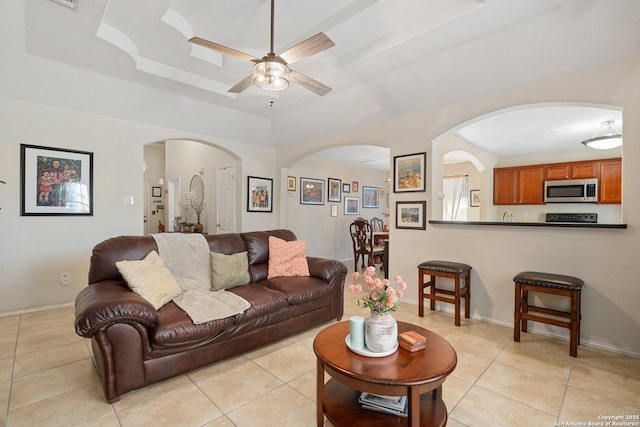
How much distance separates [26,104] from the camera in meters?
3.22

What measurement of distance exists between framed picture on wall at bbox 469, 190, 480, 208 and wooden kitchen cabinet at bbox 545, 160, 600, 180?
137cm

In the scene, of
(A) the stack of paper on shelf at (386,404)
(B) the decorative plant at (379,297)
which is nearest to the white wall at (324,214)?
(B) the decorative plant at (379,297)

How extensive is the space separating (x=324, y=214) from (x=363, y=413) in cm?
536

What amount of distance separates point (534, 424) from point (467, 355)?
0.79 meters

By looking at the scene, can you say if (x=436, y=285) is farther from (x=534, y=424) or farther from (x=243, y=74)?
(x=243, y=74)

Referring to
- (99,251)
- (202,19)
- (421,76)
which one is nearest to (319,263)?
(99,251)

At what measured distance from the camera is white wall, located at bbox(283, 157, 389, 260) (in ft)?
20.2

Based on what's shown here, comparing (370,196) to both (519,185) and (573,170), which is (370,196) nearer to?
(519,185)

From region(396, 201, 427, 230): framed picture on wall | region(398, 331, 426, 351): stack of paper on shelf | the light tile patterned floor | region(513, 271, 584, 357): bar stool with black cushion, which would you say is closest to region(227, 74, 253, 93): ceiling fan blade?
region(398, 331, 426, 351): stack of paper on shelf

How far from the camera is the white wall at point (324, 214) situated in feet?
20.2

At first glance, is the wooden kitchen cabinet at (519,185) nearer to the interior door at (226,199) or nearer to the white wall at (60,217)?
the interior door at (226,199)

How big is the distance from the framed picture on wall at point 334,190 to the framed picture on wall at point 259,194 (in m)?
1.70

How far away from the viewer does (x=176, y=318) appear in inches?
78.2

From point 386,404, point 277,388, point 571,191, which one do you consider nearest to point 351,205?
point 571,191
